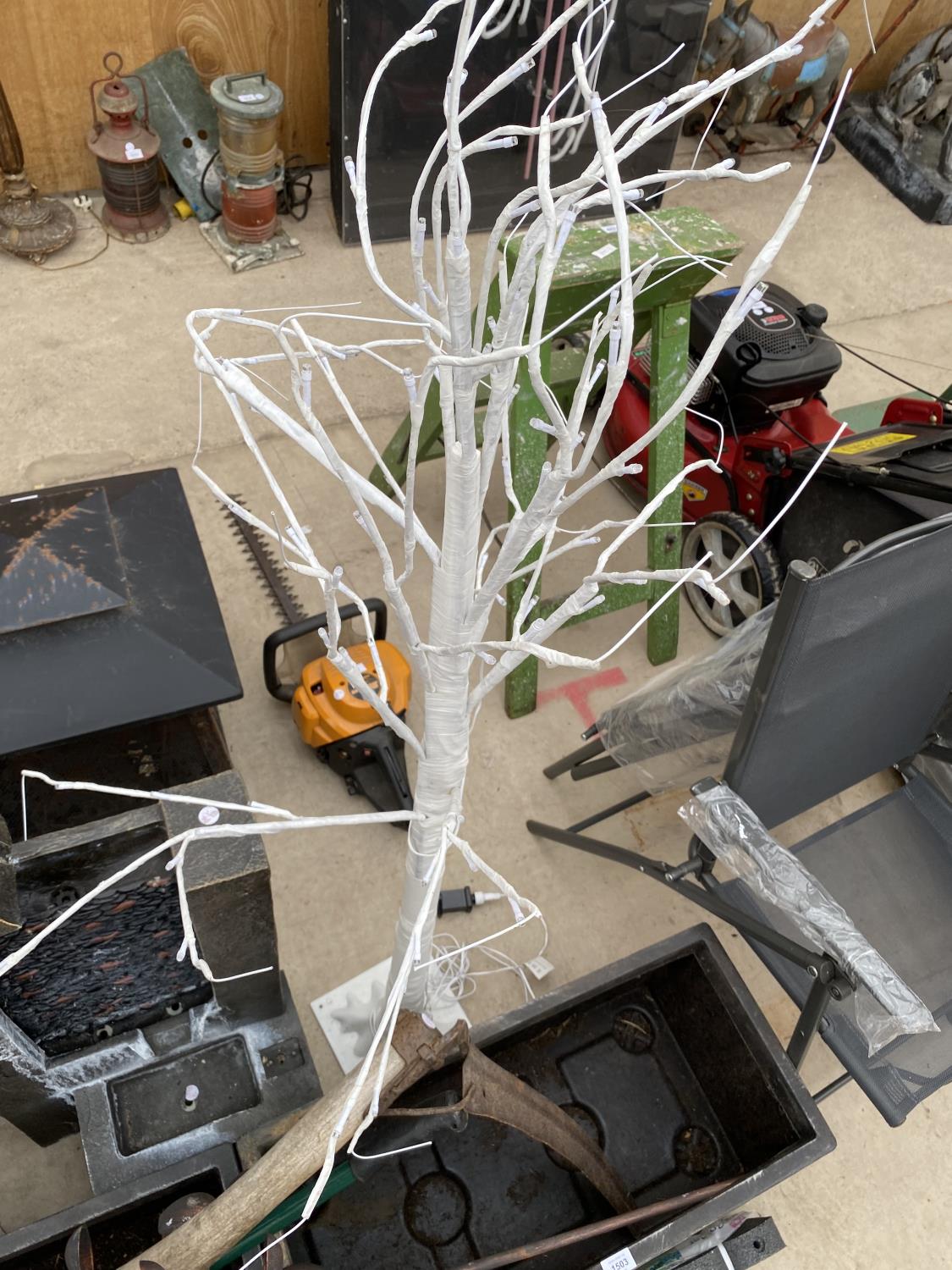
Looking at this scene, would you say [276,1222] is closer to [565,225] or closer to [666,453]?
[565,225]

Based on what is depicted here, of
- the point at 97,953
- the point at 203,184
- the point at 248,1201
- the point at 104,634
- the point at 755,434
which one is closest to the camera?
the point at 248,1201

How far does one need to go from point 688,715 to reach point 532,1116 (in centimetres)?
92

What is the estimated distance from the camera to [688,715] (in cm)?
222

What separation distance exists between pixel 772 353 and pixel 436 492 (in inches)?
46.7

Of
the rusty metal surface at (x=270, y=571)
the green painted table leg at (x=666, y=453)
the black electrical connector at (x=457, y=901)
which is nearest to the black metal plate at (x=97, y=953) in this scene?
the black electrical connector at (x=457, y=901)

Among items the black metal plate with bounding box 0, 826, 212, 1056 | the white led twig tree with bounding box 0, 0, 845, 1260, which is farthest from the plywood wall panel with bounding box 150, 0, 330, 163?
the black metal plate with bounding box 0, 826, 212, 1056

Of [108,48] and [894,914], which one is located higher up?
[108,48]

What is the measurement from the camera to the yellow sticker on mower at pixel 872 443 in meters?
2.49

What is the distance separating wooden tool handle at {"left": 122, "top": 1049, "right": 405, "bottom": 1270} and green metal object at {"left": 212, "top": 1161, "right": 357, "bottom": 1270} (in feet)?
0.34

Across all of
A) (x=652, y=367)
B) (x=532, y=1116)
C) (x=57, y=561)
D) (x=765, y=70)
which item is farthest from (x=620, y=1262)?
(x=765, y=70)

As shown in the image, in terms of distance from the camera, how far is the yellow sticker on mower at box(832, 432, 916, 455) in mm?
2492

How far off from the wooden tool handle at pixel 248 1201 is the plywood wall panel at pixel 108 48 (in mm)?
3830

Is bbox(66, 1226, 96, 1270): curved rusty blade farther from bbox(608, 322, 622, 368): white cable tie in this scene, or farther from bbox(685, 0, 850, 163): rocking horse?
bbox(685, 0, 850, 163): rocking horse

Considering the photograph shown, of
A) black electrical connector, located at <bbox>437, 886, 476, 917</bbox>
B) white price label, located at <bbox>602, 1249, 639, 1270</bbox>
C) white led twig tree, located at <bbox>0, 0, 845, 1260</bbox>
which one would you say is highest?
white led twig tree, located at <bbox>0, 0, 845, 1260</bbox>
